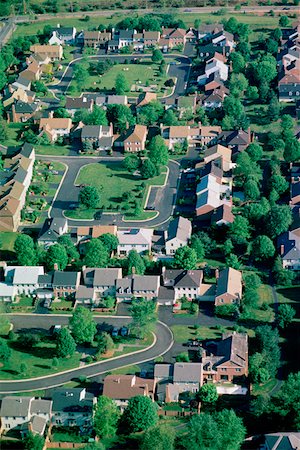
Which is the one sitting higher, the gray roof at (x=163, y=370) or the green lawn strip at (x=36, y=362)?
the gray roof at (x=163, y=370)

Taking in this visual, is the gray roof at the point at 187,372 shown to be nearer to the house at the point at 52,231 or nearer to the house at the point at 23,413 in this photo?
the house at the point at 23,413

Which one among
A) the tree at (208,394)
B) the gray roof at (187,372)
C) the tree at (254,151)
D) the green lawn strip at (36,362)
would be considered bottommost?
the green lawn strip at (36,362)

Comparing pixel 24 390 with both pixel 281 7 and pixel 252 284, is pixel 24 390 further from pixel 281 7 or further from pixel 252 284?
pixel 281 7

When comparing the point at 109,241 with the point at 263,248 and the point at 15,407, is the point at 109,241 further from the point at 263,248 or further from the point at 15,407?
the point at 15,407

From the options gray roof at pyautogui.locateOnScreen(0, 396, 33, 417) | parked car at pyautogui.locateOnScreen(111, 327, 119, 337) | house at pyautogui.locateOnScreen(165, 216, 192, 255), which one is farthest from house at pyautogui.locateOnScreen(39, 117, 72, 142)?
gray roof at pyautogui.locateOnScreen(0, 396, 33, 417)

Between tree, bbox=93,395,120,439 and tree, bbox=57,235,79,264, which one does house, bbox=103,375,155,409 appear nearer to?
tree, bbox=93,395,120,439

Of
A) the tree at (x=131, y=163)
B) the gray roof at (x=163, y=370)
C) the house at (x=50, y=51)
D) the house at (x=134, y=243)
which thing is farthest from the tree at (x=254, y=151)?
the house at (x=50, y=51)
